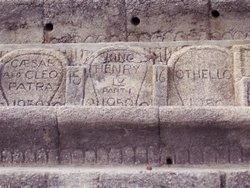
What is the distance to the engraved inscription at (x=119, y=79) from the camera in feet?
13.7

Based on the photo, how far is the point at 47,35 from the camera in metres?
4.96

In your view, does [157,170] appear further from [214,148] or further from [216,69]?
[216,69]

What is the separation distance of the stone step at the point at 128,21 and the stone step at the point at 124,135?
1283mm

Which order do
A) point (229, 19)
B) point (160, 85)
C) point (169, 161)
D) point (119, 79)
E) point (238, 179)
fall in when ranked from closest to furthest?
point (238, 179) → point (169, 161) → point (160, 85) → point (119, 79) → point (229, 19)

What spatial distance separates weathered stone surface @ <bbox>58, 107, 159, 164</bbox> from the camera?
146 inches

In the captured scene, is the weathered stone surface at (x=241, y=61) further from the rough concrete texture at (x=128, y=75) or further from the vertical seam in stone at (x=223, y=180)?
the vertical seam in stone at (x=223, y=180)

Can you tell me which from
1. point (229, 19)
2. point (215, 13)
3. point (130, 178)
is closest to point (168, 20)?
point (215, 13)

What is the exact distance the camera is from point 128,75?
4.27m

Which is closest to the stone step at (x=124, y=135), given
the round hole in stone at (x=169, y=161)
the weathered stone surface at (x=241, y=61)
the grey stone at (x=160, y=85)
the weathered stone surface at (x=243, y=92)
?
the round hole in stone at (x=169, y=161)

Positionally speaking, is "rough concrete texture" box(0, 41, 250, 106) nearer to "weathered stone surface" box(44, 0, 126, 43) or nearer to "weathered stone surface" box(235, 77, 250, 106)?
"weathered stone surface" box(235, 77, 250, 106)

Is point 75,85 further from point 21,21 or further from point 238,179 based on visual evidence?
point 238,179

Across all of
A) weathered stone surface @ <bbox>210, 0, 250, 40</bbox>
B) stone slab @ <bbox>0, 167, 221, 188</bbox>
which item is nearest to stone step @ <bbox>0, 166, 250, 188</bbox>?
stone slab @ <bbox>0, 167, 221, 188</bbox>

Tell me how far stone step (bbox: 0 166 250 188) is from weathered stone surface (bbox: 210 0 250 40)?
165cm

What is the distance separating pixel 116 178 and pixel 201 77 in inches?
48.4
